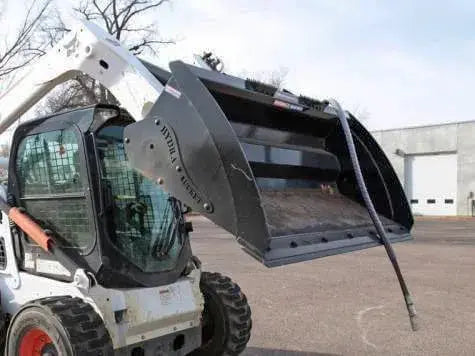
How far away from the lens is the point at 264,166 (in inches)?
153

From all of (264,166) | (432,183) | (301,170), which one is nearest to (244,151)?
(264,166)

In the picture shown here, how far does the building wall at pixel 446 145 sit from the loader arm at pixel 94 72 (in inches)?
1173

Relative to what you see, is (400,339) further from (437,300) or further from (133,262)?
(133,262)

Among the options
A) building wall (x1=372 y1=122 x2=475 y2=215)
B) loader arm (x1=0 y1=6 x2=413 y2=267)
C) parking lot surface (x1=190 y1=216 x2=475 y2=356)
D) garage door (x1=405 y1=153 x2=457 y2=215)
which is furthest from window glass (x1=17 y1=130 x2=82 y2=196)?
garage door (x1=405 y1=153 x2=457 y2=215)

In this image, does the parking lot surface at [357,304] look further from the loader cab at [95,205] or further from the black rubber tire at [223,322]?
the loader cab at [95,205]

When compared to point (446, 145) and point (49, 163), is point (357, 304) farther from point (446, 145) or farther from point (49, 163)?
point (446, 145)

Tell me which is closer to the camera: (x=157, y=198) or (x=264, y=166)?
(x=264, y=166)

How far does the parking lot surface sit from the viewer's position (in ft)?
18.8

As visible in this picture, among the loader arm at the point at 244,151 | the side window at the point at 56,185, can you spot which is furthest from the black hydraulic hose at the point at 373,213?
the side window at the point at 56,185

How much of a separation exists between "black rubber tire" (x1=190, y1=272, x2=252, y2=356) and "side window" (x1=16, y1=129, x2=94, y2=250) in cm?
124

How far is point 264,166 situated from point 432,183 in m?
30.4

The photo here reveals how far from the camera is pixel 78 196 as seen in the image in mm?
3834

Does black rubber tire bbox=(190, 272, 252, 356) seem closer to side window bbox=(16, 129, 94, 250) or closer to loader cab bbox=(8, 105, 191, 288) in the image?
loader cab bbox=(8, 105, 191, 288)

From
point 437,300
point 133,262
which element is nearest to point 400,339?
point 437,300
